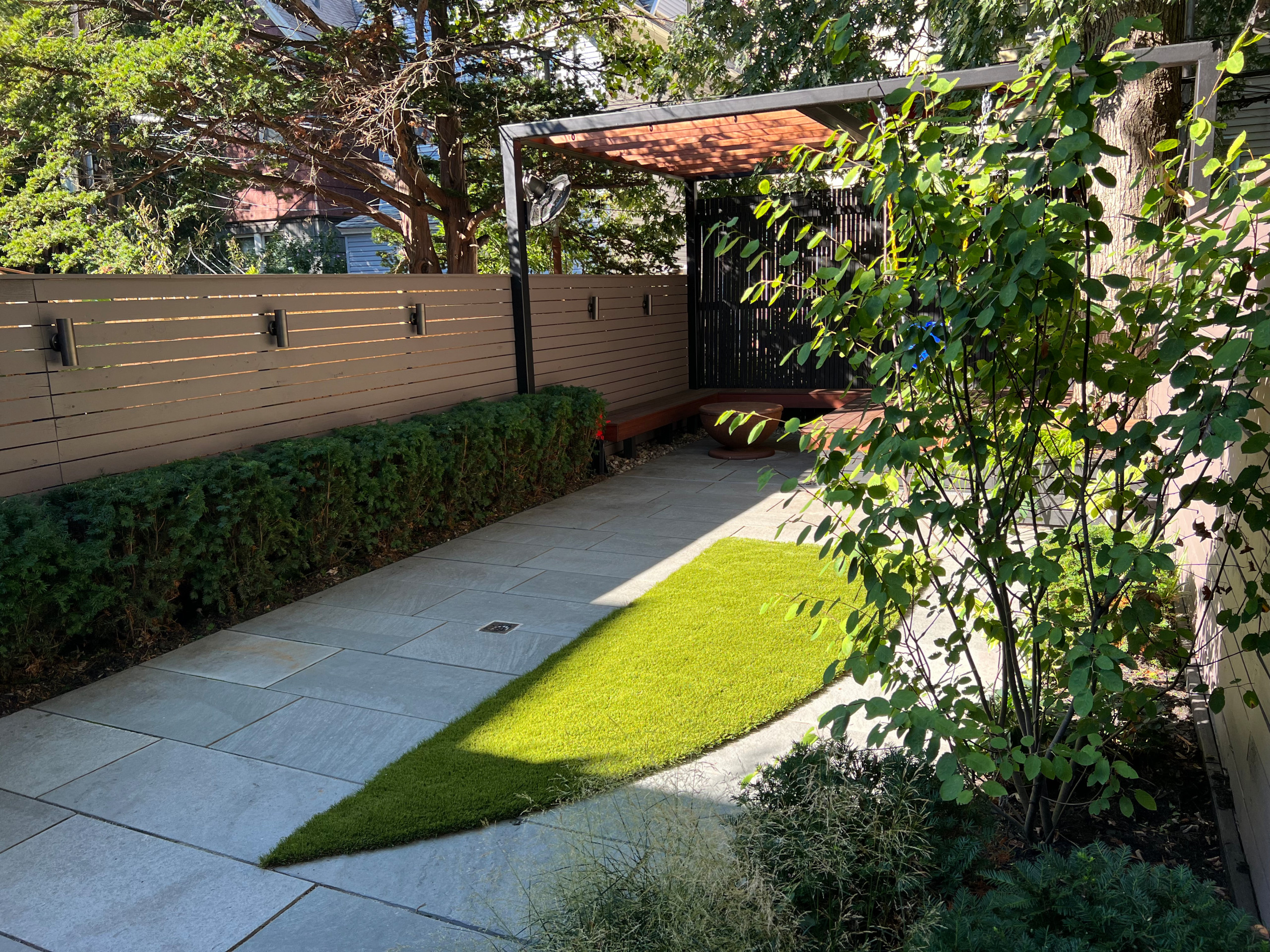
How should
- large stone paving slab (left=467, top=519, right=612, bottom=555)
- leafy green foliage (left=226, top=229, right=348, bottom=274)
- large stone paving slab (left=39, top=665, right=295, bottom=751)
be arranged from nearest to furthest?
1. large stone paving slab (left=39, top=665, right=295, bottom=751)
2. large stone paving slab (left=467, top=519, right=612, bottom=555)
3. leafy green foliage (left=226, top=229, right=348, bottom=274)

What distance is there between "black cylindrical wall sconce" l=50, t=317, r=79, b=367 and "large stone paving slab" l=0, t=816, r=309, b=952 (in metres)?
2.45

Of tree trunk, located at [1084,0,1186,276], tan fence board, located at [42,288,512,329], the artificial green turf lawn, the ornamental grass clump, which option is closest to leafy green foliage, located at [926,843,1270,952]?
the ornamental grass clump

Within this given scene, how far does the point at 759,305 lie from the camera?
11633 mm

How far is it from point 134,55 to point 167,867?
24.9ft

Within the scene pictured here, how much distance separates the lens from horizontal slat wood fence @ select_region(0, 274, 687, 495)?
14.7ft

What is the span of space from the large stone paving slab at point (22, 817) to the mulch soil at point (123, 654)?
2.85ft

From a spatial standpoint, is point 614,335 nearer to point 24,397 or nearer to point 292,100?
point 292,100

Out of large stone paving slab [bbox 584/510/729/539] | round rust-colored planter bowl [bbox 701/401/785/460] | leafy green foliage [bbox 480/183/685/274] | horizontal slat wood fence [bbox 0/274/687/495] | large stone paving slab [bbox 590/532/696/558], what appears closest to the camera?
horizontal slat wood fence [bbox 0/274/687/495]

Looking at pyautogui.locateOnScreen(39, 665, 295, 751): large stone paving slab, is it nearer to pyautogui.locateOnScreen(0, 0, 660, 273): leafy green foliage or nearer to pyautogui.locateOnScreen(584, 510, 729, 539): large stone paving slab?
pyautogui.locateOnScreen(584, 510, 729, 539): large stone paving slab

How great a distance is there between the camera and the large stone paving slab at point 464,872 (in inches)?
102

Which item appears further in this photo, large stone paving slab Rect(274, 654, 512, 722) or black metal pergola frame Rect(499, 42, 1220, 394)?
black metal pergola frame Rect(499, 42, 1220, 394)

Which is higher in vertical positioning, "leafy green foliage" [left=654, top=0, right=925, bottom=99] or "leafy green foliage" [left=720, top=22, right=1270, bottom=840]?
"leafy green foliage" [left=654, top=0, right=925, bottom=99]

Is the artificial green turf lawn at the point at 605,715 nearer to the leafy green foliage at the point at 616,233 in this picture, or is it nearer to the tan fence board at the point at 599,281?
the tan fence board at the point at 599,281

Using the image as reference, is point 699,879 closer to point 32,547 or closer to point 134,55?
point 32,547
